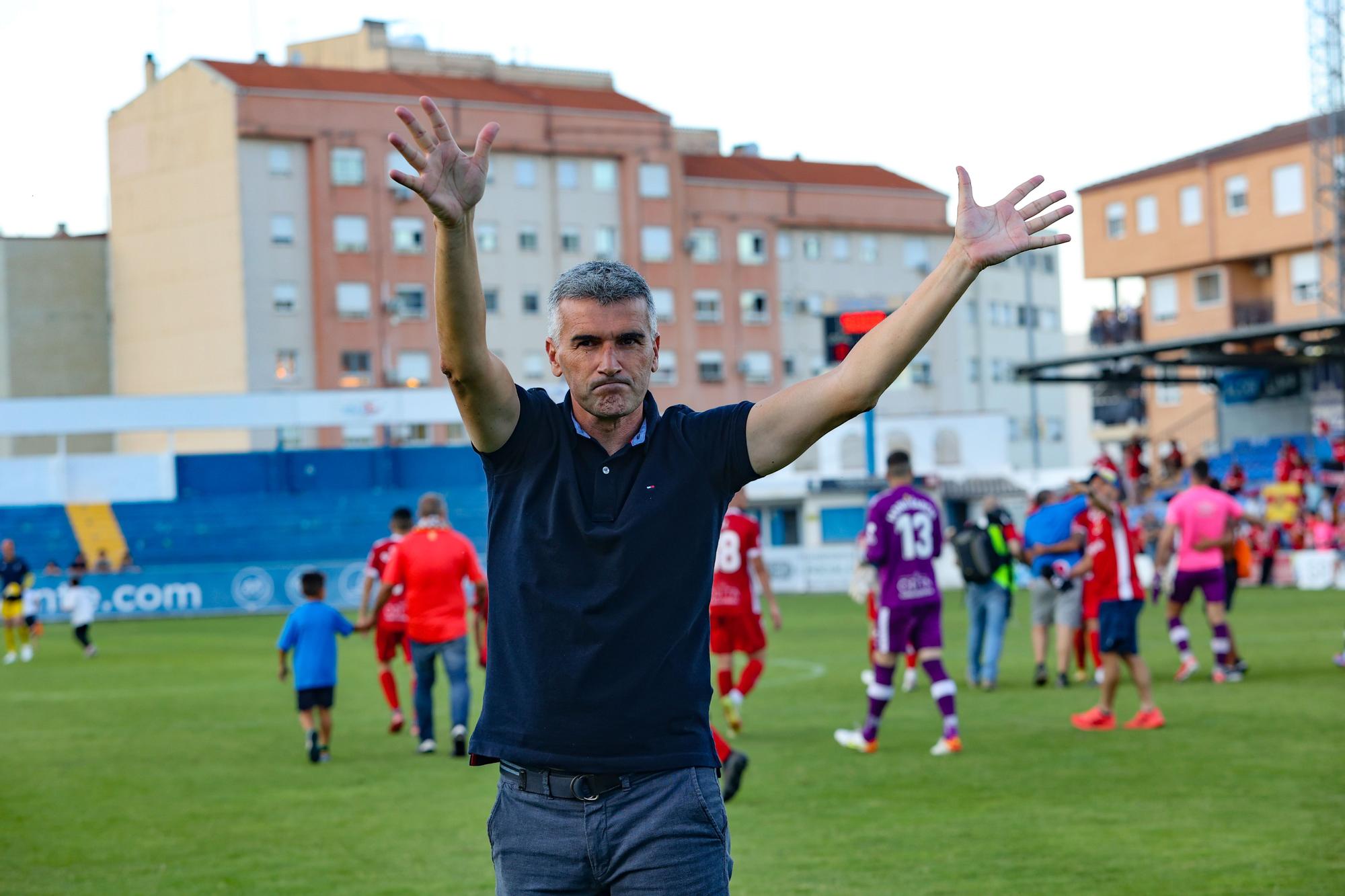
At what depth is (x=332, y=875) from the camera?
29.8ft

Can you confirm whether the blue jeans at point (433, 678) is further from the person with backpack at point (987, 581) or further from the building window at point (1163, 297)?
the building window at point (1163, 297)

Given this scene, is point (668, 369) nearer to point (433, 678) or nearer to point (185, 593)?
point (185, 593)

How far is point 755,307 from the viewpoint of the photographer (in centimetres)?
8062

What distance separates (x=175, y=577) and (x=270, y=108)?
28756 millimetres

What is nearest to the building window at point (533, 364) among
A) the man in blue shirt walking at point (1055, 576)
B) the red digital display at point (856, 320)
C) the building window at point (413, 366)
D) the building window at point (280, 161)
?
the building window at point (413, 366)

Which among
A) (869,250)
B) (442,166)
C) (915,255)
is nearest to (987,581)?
(442,166)

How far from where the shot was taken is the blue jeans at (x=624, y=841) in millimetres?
3723

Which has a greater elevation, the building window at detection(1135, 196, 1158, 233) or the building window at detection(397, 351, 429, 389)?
the building window at detection(1135, 196, 1158, 233)

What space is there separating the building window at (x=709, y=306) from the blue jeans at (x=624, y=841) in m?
75.1

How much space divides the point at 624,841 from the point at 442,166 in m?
1.48

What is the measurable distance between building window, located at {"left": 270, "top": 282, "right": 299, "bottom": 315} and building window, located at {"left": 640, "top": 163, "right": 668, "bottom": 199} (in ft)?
52.3

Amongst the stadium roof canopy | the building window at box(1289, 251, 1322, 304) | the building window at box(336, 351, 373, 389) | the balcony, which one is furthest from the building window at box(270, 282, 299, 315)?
the building window at box(1289, 251, 1322, 304)

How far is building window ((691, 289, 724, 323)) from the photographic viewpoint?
7881cm

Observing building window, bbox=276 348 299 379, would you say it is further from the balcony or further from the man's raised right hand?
the man's raised right hand
